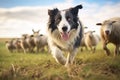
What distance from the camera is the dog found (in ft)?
8.50

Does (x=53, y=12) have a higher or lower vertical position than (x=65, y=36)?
higher

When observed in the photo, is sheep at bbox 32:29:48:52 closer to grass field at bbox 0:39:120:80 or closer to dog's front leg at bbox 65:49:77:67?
grass field at bbox 0:39:120:80

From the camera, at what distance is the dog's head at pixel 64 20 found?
8.39 ft

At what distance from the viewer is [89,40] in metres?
3.40

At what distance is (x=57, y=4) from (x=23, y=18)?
40 centimetres

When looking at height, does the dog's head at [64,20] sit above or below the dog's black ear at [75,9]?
below

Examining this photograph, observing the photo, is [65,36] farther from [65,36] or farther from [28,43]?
[28,43]

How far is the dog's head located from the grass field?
0.98ft

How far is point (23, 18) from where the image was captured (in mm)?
3104

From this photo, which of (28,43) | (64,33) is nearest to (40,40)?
(28,43)

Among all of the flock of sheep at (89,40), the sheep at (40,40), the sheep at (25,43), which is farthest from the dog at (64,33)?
the sheep at (25,43)

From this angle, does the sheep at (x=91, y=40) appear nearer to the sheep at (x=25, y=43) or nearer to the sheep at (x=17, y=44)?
the sheep at (x=25, y=43)

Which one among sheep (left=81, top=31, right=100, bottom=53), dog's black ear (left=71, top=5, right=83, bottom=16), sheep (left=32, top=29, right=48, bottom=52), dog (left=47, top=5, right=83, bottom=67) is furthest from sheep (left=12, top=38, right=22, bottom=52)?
dog's black ear (left=71, top=5, right=83, bottom=16)

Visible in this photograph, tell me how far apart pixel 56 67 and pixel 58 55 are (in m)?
0.12
